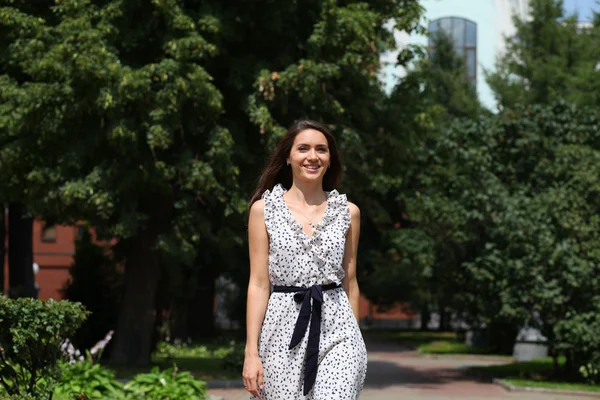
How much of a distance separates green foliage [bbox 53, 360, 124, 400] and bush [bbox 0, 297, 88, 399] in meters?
3.20

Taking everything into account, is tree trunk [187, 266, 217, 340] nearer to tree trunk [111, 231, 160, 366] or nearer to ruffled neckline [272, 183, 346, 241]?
tree trunk [111, 231, 160, 366]

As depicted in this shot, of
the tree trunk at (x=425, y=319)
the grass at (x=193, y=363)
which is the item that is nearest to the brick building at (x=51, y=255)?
the tree trunk at (x=425, y=319)

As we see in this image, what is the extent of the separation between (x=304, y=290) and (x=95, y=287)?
1855 centimetres

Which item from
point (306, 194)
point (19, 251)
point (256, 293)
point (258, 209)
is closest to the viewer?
point (256, 293)

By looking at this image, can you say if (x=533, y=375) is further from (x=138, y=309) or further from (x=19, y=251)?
(x=19, y=251)

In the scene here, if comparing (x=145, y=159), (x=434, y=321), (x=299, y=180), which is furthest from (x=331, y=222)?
(x=434, y=321)

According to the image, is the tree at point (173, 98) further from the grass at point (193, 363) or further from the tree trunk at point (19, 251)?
the tree trunk at point (19, 251)

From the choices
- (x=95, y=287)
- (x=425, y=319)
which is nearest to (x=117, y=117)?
(x=95, y=287)

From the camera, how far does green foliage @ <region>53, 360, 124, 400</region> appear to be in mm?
12258

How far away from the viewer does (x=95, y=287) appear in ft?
75.7

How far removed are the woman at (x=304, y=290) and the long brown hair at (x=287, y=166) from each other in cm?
1

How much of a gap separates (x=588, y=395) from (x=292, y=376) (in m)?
14.1

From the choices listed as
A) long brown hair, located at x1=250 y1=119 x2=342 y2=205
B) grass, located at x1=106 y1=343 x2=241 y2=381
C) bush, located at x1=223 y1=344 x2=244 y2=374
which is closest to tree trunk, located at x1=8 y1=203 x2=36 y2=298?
grass, located at x1=106 y1=343 x2=241 y2=381

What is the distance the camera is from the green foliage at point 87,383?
1226cm
